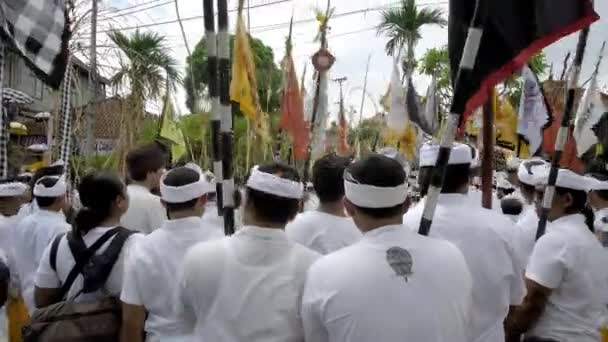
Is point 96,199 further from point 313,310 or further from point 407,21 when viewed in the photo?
point 407,21

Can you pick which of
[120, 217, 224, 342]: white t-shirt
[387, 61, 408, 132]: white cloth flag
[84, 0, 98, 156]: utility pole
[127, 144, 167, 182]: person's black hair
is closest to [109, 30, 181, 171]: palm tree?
[84, 0, 98, 156]: utility pole

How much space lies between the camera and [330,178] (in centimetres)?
420

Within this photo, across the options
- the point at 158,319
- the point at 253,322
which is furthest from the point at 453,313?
the point at 158,319

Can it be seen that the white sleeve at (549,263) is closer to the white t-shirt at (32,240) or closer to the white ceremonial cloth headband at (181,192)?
the white ceremonial cloth headband at (181,192)

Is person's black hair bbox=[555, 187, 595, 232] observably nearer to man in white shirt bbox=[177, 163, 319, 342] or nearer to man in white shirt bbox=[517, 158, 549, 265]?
man in white shirt bbox=[517, 158, 549, 265]

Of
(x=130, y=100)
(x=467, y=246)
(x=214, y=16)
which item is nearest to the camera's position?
(x=214, y=16)

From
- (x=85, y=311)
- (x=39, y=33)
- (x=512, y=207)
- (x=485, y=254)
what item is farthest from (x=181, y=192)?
(x=512, y=207)

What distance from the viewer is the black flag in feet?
10.2

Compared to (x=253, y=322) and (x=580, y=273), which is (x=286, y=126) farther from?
(x=253, y=322)

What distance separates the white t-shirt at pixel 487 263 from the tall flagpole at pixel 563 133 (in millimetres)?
796

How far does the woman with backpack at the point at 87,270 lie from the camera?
3406mm

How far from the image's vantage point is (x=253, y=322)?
276 cm

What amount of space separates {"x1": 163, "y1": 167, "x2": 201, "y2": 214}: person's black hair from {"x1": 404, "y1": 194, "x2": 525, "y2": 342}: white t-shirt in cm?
113

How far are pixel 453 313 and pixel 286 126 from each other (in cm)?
754
